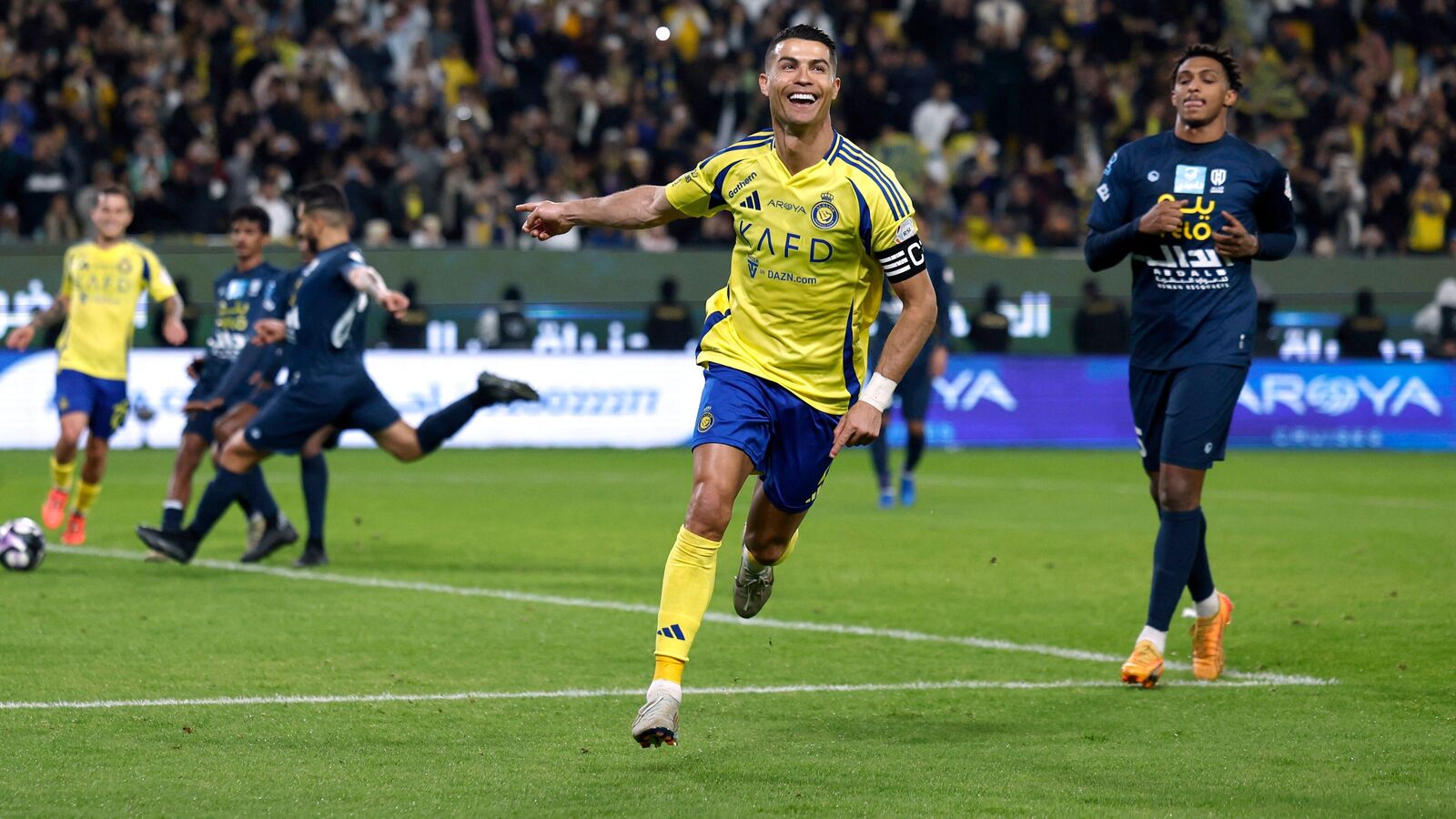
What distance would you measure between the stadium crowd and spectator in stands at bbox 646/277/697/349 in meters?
2.17

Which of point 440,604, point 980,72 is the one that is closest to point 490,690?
point 440,604

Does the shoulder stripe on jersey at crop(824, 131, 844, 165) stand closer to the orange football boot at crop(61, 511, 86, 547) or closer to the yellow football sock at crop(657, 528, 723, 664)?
the yellow football sock at crop(657, 528, 723, 664)

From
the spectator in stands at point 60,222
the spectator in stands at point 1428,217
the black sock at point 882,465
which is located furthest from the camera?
the spectator in stands at point 1428,217

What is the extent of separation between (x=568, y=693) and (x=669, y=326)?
14.4 metres

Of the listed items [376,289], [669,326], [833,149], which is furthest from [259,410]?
[669,326]

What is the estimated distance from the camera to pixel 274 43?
22.8 metres

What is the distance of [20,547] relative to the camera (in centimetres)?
1005

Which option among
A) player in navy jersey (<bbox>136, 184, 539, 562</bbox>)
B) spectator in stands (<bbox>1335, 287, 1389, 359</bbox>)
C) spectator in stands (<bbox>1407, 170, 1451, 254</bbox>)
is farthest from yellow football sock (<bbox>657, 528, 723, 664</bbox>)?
spectator in stands (<bbox>1407, 170, 1451, 254</bbox>)

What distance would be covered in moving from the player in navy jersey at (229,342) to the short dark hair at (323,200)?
1.76 ft

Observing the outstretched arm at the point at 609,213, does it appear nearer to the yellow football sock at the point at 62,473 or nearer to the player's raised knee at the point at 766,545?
the player's raised knee at the point at 766,545

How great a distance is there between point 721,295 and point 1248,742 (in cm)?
219

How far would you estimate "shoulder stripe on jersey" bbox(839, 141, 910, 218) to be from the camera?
596 cm

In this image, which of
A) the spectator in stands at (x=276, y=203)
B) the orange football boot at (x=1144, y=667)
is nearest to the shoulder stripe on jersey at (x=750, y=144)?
the orange football boot at (x=1144, y=667)

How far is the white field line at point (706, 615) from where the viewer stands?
7.42 metres
